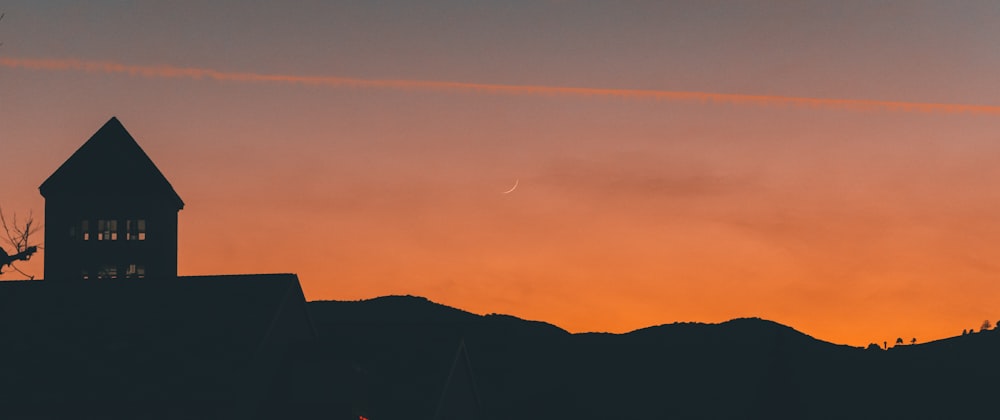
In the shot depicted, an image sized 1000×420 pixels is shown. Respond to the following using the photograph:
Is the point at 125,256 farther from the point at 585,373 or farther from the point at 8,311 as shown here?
the point at 585,373

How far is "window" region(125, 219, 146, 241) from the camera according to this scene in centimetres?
7575

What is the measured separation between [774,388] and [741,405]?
155 feet

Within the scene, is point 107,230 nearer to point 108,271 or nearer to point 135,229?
point 135,229

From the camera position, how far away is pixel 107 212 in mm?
75625

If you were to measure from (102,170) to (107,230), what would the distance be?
140 inches

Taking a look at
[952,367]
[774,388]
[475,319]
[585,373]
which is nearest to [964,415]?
[952,367]

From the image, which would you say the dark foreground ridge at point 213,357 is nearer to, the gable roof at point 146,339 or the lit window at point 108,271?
the gable roof at point 146,339

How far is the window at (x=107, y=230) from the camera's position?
7581 centimetres

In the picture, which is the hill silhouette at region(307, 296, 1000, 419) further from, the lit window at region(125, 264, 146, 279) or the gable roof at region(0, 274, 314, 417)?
the gable roof at region(0, 274, 314, 417)

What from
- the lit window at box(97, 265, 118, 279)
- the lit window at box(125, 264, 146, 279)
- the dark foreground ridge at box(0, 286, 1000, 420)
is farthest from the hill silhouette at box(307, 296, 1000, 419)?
the dark foreground ridge at box(0, 286, 1000, 420)

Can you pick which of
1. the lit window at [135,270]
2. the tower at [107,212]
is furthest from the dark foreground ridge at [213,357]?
the tower at [107,212]

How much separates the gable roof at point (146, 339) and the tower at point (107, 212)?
2184 cm

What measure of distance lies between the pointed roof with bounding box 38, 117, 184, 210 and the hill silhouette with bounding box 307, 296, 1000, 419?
28.5 metres

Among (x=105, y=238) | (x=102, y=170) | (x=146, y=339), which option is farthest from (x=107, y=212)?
(x=146, y=339)
